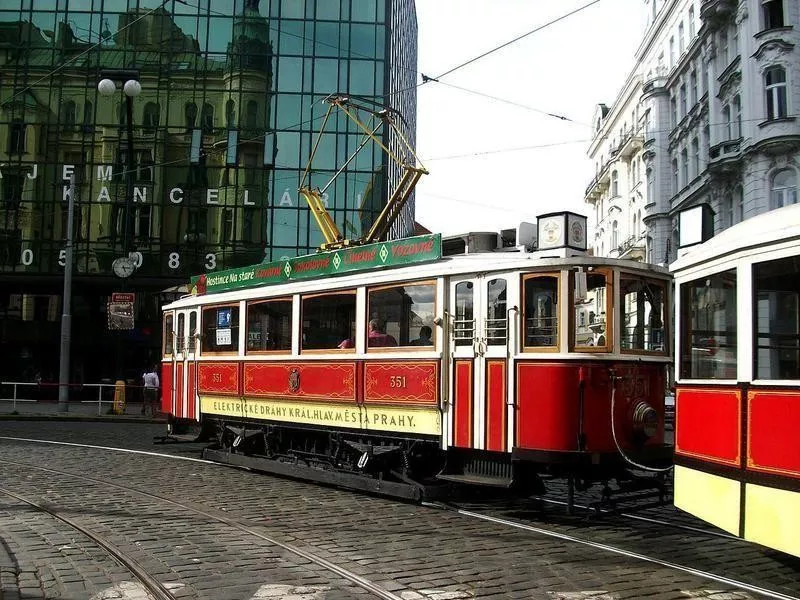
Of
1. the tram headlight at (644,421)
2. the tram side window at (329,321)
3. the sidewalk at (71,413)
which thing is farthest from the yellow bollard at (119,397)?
the tram headlight at (644,421)

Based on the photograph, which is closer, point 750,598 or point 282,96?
point 750,598

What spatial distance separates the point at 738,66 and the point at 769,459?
30318mm

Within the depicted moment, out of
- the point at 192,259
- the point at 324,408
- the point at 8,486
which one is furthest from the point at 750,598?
the point at 192,259

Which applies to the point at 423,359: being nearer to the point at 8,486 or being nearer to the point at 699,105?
the point at 8,486

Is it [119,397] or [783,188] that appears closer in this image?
[119,397]

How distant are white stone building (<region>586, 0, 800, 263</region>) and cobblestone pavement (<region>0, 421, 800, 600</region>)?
2177cm

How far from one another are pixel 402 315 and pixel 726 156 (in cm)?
2577

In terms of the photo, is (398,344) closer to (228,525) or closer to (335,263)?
(335,263)

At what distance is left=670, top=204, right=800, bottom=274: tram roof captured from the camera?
5938 mm

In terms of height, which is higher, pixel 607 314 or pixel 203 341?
pixel 607 314

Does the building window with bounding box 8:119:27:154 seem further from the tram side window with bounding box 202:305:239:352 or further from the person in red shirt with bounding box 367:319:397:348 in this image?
the person in red shirt with bounding box 367:319:397:348

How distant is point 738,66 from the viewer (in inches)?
1287

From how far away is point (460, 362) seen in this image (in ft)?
31.2

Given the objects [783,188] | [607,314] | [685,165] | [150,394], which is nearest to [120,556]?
[607,314]
